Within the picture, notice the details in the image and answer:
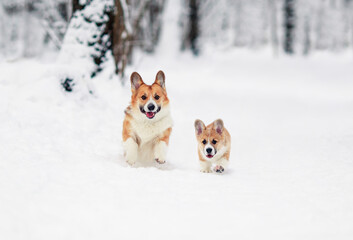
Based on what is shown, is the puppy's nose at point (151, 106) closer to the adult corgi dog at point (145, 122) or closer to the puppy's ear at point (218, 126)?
the adult corgi dog at point (145, 122)

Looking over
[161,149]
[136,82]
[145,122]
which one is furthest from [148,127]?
[136,82]

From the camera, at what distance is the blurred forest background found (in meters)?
6.70

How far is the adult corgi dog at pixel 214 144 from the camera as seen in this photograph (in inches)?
151

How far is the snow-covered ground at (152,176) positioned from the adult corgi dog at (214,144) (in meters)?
0.19

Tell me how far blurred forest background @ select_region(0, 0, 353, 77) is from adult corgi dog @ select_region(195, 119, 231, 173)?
11.5 feet

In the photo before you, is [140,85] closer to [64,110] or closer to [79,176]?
[79,176]

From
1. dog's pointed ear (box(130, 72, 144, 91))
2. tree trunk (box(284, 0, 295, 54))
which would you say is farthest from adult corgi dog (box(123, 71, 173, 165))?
tree trunk (box(284, 0, 295, 54))

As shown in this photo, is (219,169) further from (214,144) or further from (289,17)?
(289,17)

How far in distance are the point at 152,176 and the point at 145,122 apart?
0.80m

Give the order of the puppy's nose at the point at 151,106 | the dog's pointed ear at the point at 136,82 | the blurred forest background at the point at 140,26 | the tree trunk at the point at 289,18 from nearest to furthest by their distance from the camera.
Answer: the puppy's nose at the point at 151,106 < the dog's pointed ear at the point at 136,82 < the blurred forest background at the point at 140,26 < the tree trunk at the point at 289,18

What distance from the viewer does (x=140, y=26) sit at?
18.0m

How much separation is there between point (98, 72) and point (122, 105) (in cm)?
84

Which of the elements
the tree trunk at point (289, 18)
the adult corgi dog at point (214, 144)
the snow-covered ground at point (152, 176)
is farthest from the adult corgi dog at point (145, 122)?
the tree trunk at point (289, 18)

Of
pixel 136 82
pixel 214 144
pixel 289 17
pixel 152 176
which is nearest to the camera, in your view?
pixel 152 176
